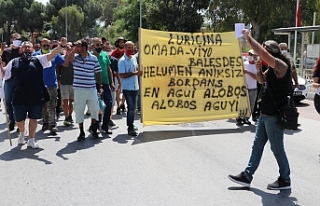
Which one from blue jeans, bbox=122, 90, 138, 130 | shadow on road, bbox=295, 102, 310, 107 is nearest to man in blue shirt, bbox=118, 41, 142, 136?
blue jeans, bbox=122, 90, 138, 130

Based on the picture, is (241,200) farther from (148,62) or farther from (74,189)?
(148,62)

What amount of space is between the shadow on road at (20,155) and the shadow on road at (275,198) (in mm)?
3101

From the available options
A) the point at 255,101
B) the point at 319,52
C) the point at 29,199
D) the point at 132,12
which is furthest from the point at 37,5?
the point at 29,199

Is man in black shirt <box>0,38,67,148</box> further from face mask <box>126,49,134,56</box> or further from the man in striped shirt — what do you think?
face mask <box>126,49,134,56</box>

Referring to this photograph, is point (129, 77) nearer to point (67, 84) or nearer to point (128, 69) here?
point (128, 69)

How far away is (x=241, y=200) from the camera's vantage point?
4754mm

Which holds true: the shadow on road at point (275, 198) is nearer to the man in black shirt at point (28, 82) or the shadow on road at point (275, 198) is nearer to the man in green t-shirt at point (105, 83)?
the man in black shirt at point (28, 82)

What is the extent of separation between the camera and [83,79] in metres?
7.77

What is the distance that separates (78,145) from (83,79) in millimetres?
1208

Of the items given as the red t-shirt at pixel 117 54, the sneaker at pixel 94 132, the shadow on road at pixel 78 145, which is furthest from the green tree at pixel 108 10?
the shadow on road at pixel 78 145

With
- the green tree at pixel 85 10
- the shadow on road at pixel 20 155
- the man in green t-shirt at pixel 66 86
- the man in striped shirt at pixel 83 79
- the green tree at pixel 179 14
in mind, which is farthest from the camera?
the green tree at pixel 85 10

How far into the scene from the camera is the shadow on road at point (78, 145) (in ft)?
23.1

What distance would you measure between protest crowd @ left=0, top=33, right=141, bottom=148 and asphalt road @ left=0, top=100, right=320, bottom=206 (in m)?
0.38

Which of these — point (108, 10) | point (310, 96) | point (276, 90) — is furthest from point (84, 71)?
point (108, 10)
